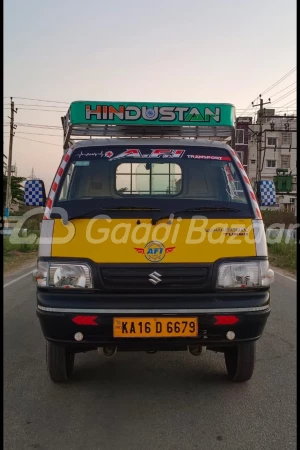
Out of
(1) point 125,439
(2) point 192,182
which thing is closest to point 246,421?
(1) point 125,439

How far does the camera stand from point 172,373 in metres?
4.12

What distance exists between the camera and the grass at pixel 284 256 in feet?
42.4

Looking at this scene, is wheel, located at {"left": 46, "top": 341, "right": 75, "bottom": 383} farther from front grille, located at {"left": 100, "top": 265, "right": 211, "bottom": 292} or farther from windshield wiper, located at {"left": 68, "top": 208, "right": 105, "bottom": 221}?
windshield wiper, located at {"left": 68, "top": 208, "right": 105, "bottom": 221}

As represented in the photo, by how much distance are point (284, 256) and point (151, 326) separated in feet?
→ 41.6

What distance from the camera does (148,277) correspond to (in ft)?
10.7

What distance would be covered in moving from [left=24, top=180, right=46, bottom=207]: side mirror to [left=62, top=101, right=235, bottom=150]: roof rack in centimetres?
71

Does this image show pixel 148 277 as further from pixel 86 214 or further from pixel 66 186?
pixel 66 186

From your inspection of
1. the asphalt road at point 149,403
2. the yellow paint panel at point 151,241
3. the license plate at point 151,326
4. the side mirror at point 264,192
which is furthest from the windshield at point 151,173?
the asphalt road at point 149,403

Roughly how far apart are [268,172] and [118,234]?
5628 centimetres

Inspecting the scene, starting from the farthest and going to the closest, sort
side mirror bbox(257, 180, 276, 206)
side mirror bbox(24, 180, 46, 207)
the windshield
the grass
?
the grass → side mirror bbox(257, 180, 276, 206) → side mirror bbox(24, 180, 46, 207) → the windshield

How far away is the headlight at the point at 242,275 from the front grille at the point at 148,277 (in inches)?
8.4

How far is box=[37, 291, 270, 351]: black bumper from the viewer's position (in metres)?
3.20

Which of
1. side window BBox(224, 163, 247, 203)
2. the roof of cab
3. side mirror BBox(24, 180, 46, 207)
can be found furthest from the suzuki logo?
side mirror BBox(24, 180, 46, 207)

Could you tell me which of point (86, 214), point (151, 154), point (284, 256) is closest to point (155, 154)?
point (151, 154)
